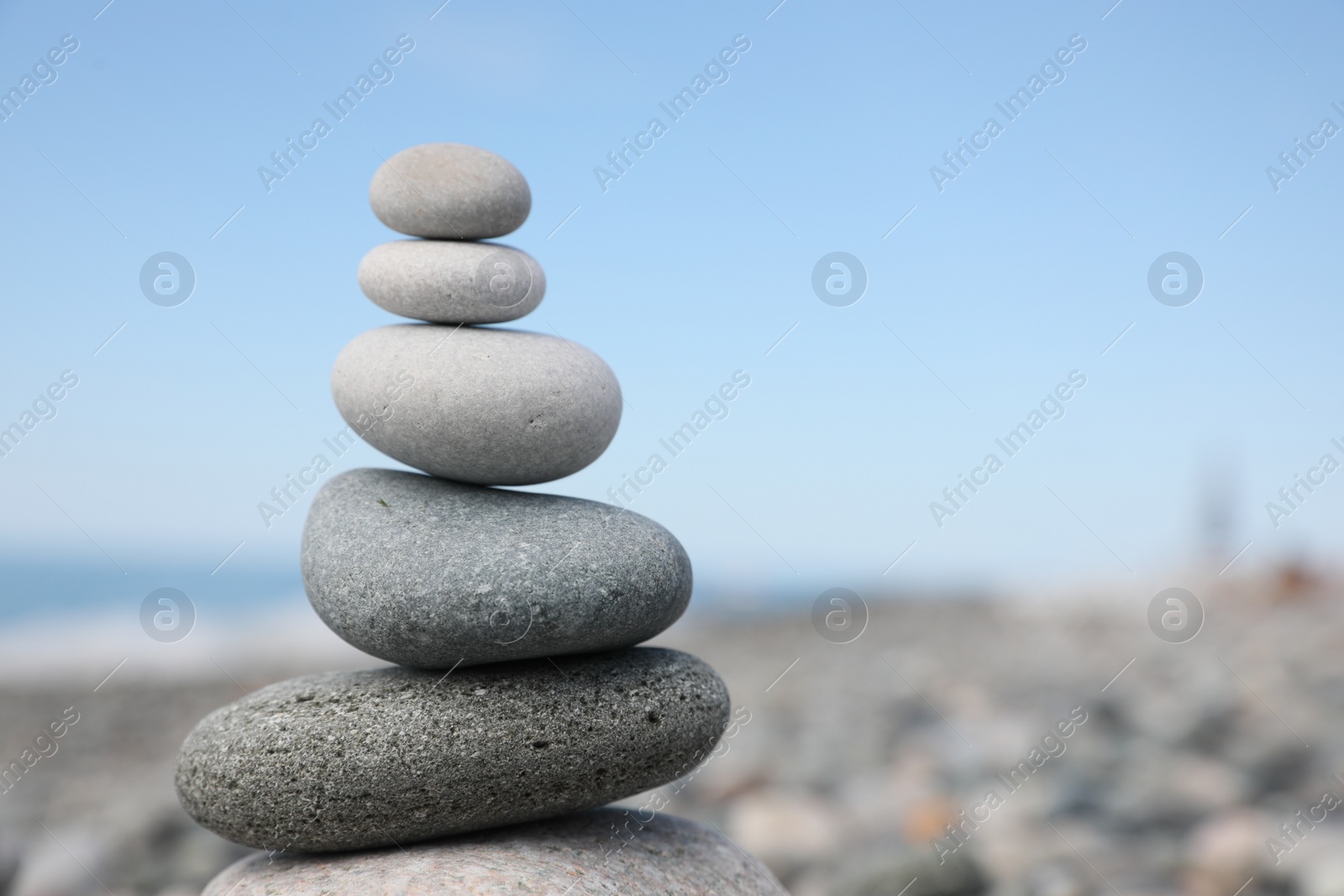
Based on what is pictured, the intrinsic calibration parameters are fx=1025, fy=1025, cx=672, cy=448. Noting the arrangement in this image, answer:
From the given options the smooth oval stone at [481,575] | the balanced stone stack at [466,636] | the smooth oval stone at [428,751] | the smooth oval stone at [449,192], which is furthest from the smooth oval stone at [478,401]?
the smooth oval stone at [428,751]

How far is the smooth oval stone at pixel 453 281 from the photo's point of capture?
4395 millimetres

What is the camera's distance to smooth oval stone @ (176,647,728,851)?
3965 mm

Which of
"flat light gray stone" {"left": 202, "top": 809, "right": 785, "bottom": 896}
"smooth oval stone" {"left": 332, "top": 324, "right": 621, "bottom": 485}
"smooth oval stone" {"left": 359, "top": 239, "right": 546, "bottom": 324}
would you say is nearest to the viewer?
"flat light gray stone" {"left": 202, "top": 809, "right": 785, "bottom": 896}

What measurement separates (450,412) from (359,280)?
3.00ft

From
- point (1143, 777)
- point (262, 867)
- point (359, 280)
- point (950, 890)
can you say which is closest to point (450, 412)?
point (359, 280)

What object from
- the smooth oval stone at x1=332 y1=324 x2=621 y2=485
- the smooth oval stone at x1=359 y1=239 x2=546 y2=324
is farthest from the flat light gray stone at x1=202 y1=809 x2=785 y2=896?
the smooth oval stone at x1=359 y1=239 x2=546 y2=324

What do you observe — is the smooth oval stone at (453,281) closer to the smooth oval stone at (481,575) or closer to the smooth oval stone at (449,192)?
the smooth oval stone at (449,192)

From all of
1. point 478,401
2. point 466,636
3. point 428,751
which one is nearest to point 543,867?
point 428,751

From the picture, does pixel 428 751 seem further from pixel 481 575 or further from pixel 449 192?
pixel 449 192

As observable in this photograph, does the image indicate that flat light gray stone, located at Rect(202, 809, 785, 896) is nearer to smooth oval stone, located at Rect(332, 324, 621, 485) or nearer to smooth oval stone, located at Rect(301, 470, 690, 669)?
smooth oval stone, located at Rect(301, 470, 690, 669)

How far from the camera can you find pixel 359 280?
15.2 ft

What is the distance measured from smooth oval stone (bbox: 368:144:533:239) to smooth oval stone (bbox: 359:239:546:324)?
8 cm

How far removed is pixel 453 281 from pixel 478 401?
58 cm

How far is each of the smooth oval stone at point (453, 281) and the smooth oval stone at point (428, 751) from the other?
5.02 feet
